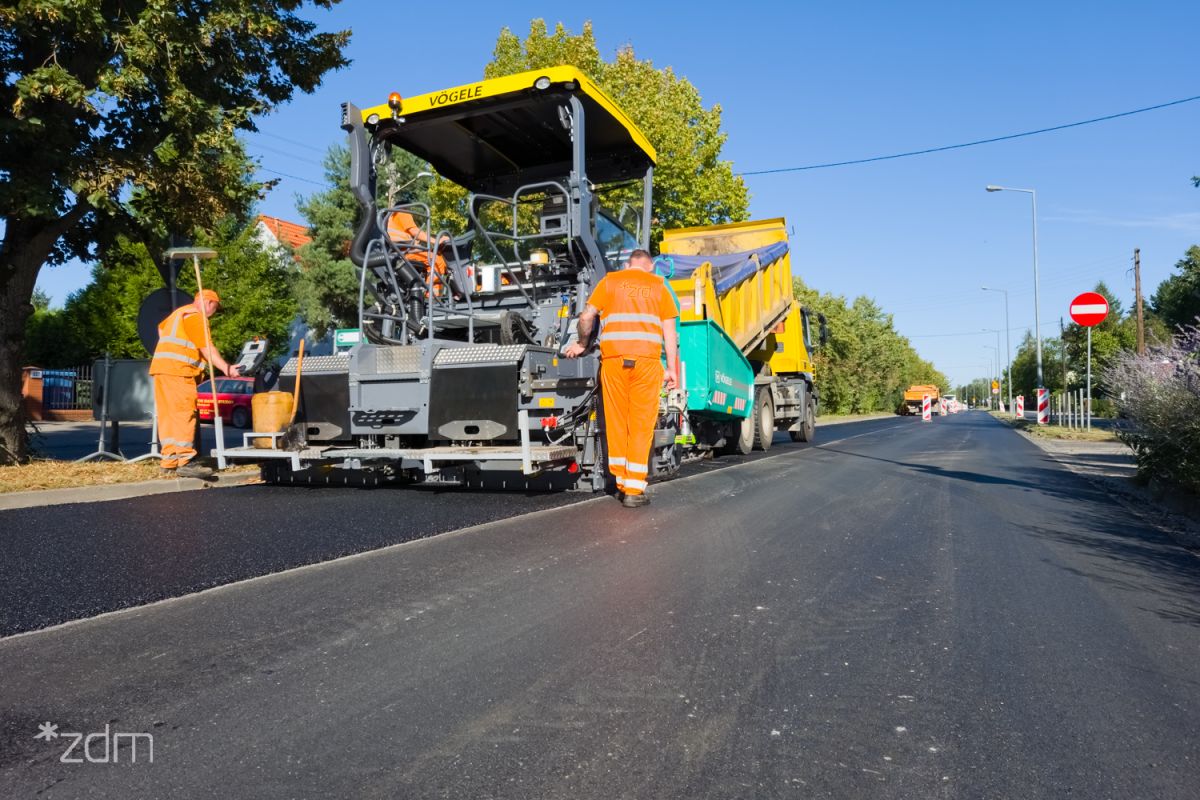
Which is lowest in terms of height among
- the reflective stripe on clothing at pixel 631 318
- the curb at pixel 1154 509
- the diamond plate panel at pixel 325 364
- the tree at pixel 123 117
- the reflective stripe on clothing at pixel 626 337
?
the curb at pixel 1154 509

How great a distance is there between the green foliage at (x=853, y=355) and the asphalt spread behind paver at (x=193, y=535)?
36.5m

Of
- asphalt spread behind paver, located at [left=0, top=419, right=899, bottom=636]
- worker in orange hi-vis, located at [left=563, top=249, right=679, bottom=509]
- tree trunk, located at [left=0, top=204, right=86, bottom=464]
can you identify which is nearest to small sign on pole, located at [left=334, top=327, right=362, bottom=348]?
asphalt spread behind paver, located at [left=0, top=419, right=899, bottom=636]

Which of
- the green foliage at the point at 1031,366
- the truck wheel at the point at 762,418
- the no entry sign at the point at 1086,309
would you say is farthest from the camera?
the green foliage at the point at 1031,366

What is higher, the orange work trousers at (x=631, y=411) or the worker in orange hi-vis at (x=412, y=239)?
the worker in orange hi-vis at (x=412, y=239)

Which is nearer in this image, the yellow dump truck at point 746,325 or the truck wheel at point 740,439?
the yellow dump truck at point 746,325

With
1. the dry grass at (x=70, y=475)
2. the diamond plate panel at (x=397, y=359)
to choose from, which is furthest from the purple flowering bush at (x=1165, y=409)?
the dry grass at (x=70, y=475)

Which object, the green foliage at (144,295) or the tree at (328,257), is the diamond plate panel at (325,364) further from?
the tree at (328,257)

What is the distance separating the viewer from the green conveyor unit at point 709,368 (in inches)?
353

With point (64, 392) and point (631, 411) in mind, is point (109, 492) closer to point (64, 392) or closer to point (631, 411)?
point (631, 411)

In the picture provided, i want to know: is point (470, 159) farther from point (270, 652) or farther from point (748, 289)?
point (270, 652)

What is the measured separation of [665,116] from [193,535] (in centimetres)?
1896

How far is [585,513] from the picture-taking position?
6098mm

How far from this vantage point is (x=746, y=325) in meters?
11.5

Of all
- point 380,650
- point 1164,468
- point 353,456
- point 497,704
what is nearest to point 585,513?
point 353,456
